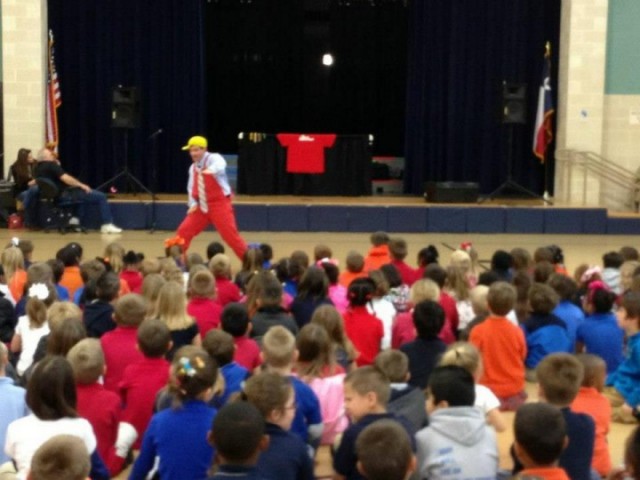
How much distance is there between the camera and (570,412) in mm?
4648

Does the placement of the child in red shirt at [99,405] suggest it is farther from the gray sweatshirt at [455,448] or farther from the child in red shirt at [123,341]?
the gray sweatshirt at [455,448]

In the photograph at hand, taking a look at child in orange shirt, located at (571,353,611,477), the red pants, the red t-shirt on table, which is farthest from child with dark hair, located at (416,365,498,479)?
the red t-shirt on table

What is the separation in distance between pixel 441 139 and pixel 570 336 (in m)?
12.2

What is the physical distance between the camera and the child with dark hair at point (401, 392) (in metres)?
5.11

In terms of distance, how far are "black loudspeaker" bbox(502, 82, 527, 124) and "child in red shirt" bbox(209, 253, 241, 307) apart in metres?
9.82

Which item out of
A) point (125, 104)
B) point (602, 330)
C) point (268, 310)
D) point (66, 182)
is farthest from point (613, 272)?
point (125, 104)

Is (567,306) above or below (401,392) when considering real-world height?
below

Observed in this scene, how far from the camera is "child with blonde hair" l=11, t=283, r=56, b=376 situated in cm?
653

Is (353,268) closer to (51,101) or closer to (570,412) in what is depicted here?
(570,412)

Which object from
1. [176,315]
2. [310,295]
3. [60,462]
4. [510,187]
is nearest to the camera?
[60,462]

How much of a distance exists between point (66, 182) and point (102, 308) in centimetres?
873

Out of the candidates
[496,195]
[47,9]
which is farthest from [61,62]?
[496,195]

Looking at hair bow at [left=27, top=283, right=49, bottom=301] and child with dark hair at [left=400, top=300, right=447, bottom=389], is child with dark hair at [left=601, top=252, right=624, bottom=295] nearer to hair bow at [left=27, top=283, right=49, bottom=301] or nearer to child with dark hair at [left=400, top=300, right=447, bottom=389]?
child with dark hair at [left=400, top=300, right=447, bottom=389]

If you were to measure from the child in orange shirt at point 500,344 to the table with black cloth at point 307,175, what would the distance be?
1140 centimetres
